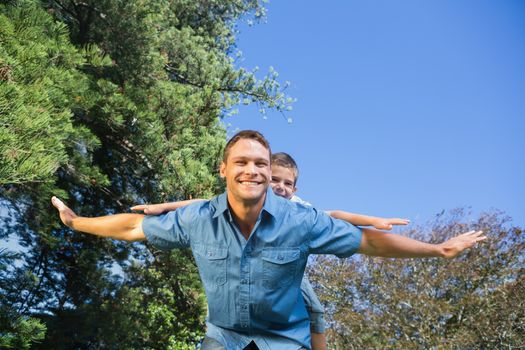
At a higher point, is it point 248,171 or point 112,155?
point 112,155

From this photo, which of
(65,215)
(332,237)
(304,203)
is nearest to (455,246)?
(332,237)

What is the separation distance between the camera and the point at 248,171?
2.49 m

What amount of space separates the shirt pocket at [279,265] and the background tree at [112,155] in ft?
8.87

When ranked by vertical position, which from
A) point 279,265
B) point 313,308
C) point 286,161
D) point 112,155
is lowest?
point 279,265

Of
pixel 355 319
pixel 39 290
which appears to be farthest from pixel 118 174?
pixel 355 319

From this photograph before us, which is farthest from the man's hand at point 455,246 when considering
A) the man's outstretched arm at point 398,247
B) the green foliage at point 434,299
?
the green foliage at point 434,299

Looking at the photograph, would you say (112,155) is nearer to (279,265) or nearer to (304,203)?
(304,203)

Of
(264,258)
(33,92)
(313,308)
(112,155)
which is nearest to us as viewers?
(264,258)

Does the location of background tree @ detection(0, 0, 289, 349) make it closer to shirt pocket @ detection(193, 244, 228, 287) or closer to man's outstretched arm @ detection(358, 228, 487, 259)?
shirt pocket @ detection(193, 244, 228, 287)

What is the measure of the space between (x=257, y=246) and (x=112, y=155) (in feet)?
18.3

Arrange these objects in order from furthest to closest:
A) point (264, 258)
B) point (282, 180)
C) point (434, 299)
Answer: point (434, 299) → point (282, 180) → point (264, 258)

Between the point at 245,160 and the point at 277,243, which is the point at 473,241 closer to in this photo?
the point at 277,243

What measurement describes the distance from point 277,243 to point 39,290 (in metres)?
5.67

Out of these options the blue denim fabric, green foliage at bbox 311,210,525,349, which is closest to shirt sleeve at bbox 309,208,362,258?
the blue denim fabric
